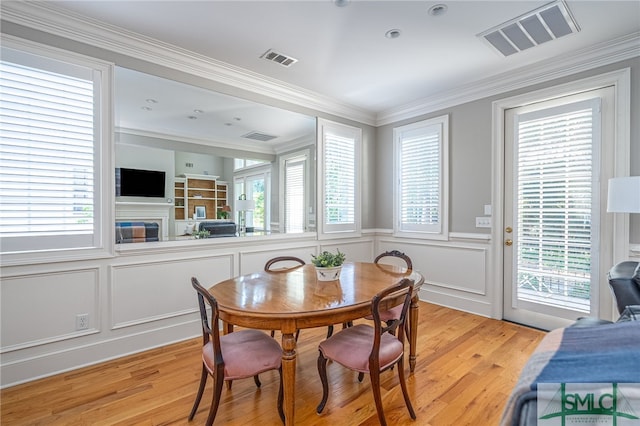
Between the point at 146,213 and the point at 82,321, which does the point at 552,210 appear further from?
the point at 82,321

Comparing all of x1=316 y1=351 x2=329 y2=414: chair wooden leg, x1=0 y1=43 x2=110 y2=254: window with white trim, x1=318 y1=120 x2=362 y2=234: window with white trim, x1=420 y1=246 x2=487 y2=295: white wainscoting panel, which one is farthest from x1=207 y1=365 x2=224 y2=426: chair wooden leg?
x1=420 y1=246 x2=487 y2=295: white wainscoting panel

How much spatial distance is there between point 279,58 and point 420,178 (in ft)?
7.94

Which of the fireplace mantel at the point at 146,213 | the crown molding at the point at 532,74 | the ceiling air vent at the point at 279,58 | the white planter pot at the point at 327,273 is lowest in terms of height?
the white planter pot at the point at 327,273

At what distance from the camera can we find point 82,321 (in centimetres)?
247

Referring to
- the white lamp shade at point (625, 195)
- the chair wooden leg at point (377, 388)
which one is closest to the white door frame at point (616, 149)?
the white lamp shade at point (625, 195)

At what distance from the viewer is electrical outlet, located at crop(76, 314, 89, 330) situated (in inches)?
96.8

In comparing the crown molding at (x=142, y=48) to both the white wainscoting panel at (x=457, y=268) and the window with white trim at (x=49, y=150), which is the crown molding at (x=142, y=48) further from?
the white wainscoting panel at (x=457, y=268)

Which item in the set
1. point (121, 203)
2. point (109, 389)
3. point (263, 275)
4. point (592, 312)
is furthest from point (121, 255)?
point (592, 312)

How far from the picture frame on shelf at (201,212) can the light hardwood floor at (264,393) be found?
1.48 meters

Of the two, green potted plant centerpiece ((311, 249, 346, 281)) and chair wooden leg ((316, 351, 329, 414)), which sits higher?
green potted plant centerpiece ((311, 249, 346, 281))

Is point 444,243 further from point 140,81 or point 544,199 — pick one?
point 140,81

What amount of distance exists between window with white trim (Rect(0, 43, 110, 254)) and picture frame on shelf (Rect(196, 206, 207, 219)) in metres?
1.21

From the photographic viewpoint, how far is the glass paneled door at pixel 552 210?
286 centimetres

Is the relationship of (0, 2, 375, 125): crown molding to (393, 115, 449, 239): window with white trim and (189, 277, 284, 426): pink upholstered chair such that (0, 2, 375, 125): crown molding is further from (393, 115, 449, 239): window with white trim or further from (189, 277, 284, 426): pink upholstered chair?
(189, 277, 284, 426): pink upholstered chair
